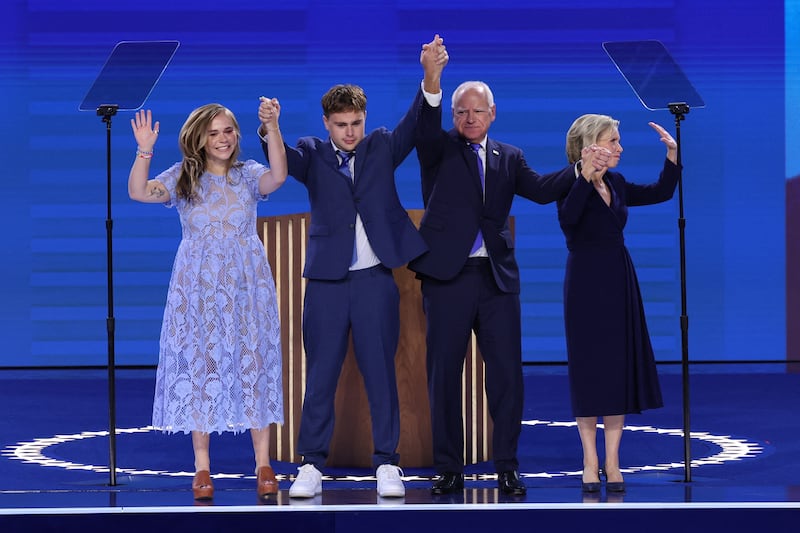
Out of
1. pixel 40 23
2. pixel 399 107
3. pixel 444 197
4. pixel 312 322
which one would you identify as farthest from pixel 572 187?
pixel 40 23

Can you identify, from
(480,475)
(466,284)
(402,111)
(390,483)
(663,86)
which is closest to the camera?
(390,483)

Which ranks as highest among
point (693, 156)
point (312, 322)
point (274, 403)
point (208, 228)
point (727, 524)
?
point (693, 156)

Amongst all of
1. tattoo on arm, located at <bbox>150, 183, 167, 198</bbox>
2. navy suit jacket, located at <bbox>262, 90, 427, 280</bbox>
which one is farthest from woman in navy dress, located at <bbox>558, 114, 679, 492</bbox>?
tattoo on arm, located at <bbox>150, 183, 167, 198</bbox>

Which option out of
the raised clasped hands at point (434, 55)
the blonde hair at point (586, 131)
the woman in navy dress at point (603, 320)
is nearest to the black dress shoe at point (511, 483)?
the woman in navy dress at point (603, 320)

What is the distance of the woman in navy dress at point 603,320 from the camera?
4.13m

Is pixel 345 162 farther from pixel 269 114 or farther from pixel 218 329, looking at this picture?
pixel 218 329

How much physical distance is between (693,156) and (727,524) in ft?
19.1

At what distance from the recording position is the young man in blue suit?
411cm

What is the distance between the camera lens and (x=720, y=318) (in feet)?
30.0

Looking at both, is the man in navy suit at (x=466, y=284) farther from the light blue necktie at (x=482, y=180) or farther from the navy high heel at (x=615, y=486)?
the navy high heel at (x=615, y=486)

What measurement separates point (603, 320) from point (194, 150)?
1.47 m

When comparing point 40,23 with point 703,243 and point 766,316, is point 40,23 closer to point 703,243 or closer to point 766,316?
point 703,243

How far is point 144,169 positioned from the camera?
402cm

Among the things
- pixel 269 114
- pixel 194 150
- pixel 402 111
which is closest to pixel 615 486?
pixel 269 114
